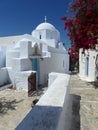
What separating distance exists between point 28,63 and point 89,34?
11.4 metres

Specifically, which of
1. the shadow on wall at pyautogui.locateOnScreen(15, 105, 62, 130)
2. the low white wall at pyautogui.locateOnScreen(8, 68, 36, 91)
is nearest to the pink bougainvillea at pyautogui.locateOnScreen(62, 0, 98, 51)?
the shadow on wall at pyautogui.locateOnScreen(15, 105, 62, 130)

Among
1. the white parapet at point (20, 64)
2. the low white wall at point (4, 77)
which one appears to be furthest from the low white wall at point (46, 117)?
the low white wall at point (4, 77)

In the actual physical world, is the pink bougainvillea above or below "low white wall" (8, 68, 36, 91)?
above

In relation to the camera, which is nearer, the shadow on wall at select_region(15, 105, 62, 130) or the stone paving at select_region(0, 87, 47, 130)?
the shadow on wall at select_region(15, 105, 62, 130)

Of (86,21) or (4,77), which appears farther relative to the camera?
(4,77)

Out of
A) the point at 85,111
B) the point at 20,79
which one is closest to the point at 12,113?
the point at 85,111

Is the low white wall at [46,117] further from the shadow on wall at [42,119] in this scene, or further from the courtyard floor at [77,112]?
the courtyard floor at [77,112]

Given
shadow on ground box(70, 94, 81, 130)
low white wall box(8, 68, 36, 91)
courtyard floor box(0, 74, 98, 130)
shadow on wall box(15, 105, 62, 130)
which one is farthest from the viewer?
low white wall box(8, 68, 36, 91)

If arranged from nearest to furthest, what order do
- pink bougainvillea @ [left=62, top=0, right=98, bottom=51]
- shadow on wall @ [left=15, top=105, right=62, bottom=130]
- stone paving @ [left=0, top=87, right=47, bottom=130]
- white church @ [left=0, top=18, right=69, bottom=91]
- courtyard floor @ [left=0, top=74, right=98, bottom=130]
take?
shadow on wall @ [left=15, top=105, right=62, bottom=130], courtyard floor @ [left=0, top=74, right=98, bottom=130], pink bougainvillea @ [left=62, top=0, right=98, bottom=51], stone paving @ [left=0, top=87, right=47, bottom=130], white church @ [left=0, top=18, right=69, bottom=91]

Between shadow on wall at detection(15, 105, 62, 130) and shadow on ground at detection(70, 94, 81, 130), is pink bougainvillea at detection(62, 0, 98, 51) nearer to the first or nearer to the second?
shadow on ground at detection(70, 94, 81, 130)

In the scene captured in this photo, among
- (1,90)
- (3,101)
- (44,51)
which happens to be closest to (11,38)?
(44,51)

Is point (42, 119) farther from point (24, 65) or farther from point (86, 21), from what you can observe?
point (24, 65)

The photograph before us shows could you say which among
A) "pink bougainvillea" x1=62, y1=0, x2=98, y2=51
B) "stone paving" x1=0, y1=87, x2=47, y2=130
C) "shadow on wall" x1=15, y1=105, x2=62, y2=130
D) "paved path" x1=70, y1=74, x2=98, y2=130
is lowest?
"stone paving" x1=0, y1=87, x2=47, y2=130

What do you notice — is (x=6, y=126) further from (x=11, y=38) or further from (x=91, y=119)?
(x=11, y=38)
